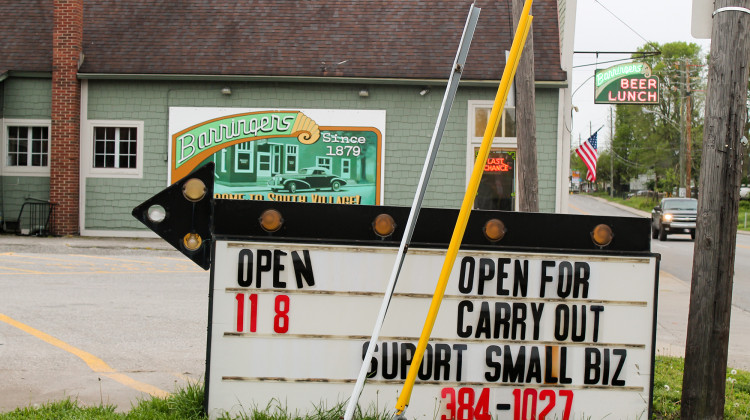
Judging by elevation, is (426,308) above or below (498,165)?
below

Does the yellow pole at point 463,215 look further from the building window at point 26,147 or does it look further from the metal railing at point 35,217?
the building window at point 26,147

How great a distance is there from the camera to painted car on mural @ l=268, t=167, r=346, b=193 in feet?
61.9

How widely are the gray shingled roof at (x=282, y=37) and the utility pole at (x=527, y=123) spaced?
9.19 meters

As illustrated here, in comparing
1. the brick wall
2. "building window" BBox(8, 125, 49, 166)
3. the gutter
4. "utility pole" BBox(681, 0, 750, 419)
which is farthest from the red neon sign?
"utility pole" BBox(681, 0, 750, 419)

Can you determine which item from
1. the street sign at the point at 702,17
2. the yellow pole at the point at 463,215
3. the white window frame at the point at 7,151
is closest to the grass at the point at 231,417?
the yellow pole at the point at 463,215

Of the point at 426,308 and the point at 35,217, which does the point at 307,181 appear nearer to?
the point at 35,217

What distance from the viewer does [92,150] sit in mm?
19219

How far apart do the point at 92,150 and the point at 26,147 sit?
1790 millimetres

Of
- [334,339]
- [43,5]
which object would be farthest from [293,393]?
[43,5]

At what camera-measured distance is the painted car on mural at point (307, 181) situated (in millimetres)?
18875

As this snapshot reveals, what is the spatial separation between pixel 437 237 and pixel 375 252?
313 mm

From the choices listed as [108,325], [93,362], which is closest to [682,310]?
[108,325]

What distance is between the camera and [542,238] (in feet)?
13.0

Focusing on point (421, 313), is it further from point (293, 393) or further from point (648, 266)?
point (648, 266)
